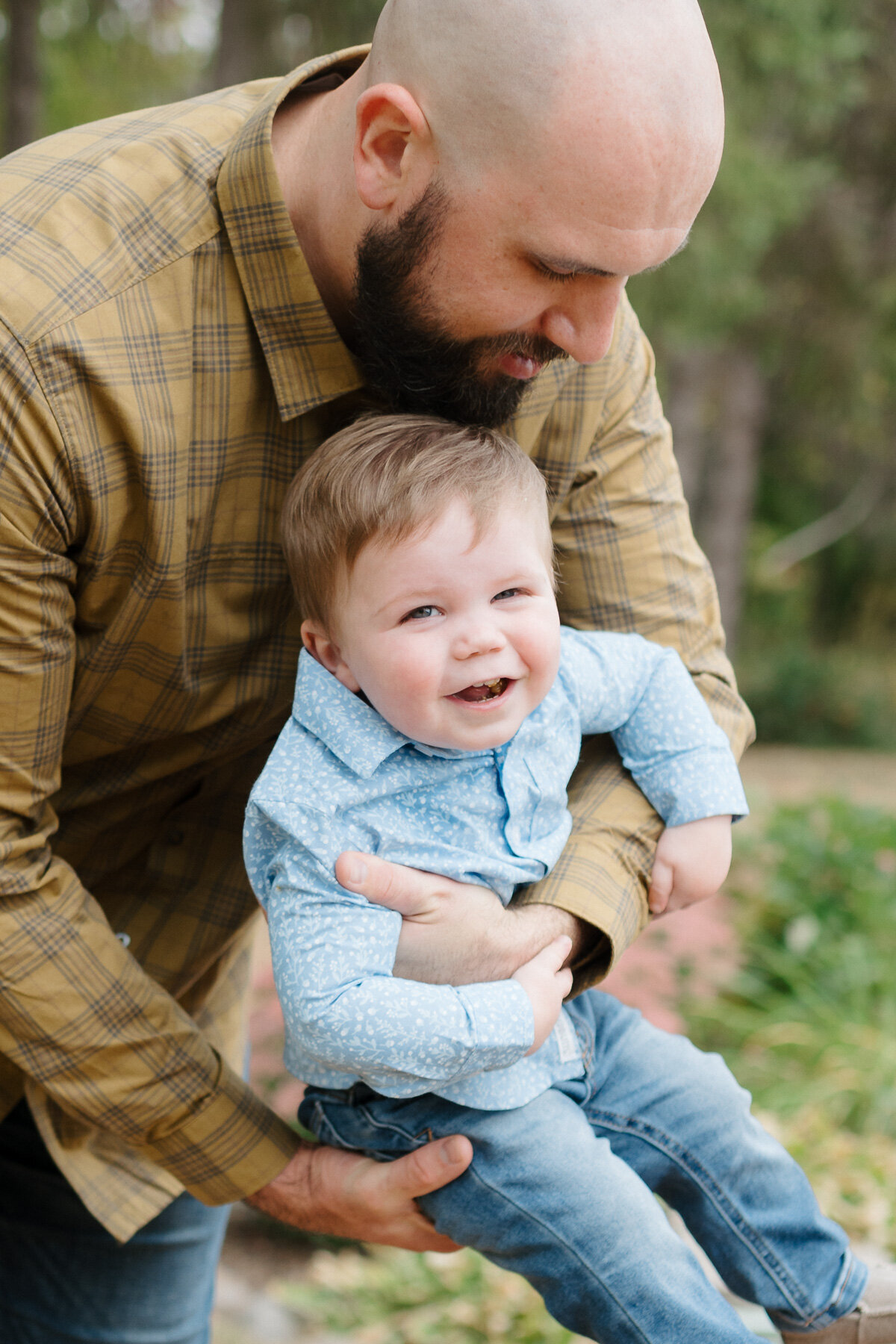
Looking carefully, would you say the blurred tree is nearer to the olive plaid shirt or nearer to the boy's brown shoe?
the olive plaid shirt

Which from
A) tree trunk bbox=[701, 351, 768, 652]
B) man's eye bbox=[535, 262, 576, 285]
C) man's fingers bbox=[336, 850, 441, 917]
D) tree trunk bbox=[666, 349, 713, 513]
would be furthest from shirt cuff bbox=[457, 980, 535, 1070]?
tree trunk bbox=[701, 351, 768, 652]

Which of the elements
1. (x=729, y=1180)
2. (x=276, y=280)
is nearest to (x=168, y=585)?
(x=276, y=280)

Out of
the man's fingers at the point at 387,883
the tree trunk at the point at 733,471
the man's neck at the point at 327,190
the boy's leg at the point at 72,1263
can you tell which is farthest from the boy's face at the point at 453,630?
the tree trunk at the point at 733,471

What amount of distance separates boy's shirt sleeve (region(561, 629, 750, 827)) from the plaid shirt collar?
0.54 meters

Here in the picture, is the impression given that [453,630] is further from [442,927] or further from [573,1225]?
[573,1225]

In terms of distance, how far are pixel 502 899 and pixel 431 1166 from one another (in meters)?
0.37

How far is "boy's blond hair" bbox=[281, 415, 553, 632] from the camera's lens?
154 cm

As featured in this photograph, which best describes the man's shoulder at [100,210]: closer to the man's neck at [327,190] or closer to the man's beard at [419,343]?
the man's neck at [327,190]

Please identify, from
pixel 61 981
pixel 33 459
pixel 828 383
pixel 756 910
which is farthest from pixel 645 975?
pixel 828 383

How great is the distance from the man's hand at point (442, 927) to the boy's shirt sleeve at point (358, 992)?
0.9 inches

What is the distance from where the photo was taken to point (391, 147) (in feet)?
5.13

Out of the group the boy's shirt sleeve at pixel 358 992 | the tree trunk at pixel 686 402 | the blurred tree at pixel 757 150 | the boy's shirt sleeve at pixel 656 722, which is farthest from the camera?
the tree trunk at pixel 686 402

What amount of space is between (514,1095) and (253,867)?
1.56 ft

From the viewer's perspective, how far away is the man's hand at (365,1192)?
5.27ft
